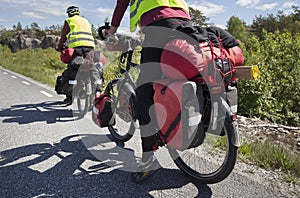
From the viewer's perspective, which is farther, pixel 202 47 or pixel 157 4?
pixel 157 4

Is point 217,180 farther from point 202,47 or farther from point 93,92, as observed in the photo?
point 93,92

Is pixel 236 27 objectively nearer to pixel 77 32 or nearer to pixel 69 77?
pixel 77 32

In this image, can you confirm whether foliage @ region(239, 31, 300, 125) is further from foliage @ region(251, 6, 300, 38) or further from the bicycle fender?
foliage @ region(251, 6, 300, 38)

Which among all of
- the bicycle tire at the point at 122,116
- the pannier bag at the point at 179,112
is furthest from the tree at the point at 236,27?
the pannier bag at the point at 179,112

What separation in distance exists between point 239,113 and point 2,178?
17.8ft

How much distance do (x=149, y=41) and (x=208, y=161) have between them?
1.51 meters

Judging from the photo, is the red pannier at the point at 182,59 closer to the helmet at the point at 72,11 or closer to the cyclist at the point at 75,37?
the cyclist at the point at 75,37

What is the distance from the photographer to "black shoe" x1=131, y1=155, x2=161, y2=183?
2576 millimetres

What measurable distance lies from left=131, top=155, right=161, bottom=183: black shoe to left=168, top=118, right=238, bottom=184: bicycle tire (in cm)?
32

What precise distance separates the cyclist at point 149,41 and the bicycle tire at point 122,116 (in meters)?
0.55

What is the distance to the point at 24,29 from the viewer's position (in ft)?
163

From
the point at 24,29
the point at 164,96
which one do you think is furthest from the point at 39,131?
the point at 24,29

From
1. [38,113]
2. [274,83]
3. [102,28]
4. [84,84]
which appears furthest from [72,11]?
[274,83]

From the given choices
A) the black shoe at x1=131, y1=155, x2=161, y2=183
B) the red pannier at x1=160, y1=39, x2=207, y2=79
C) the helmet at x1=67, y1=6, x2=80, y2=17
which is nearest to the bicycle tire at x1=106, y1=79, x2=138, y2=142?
the black shoe at x1=131, y1=155, x2=161, y2=183
